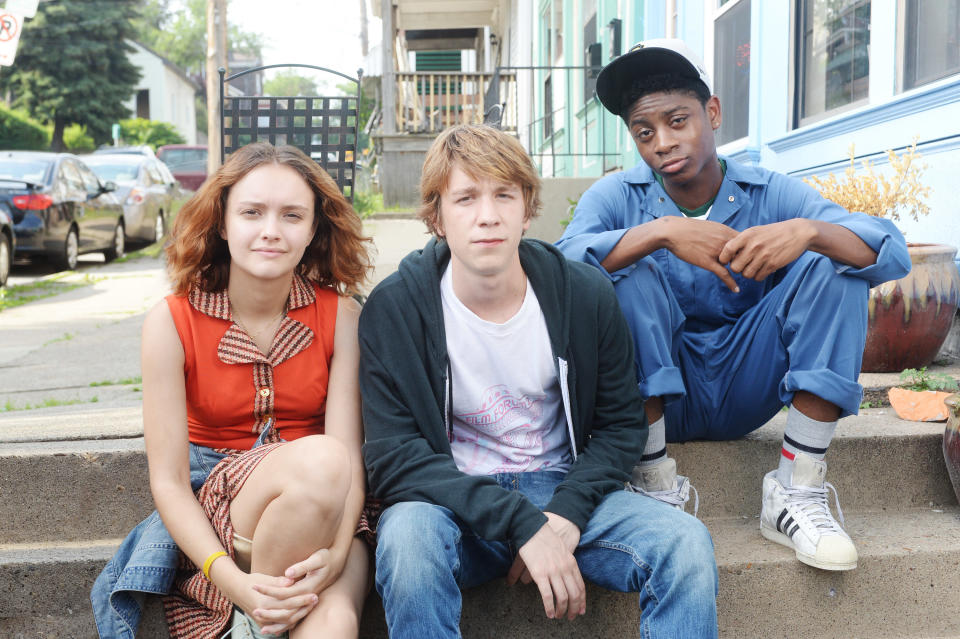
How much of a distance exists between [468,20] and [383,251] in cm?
1119

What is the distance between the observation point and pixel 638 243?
2.37 metres

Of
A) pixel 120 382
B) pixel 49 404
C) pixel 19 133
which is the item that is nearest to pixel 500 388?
pixel 49 404

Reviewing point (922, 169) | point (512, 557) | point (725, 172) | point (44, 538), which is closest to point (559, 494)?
point (512, 557)

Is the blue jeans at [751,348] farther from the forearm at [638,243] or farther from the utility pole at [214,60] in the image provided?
the utility pole at [214,60]

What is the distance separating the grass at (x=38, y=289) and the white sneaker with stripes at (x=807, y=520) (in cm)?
769

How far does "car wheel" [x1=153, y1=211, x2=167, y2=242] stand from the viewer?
14070mm

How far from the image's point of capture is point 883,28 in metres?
4.12

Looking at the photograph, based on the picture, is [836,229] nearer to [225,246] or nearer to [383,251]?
[225,246]

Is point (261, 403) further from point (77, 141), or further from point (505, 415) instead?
point (77, 141)

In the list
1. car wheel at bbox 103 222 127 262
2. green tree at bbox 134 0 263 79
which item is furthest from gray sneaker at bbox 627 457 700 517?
green tree at bbox 134 0 263 79

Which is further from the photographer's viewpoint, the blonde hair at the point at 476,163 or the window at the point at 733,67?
the window at the point at 733,67

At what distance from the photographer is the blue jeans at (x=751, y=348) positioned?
7.50 feet

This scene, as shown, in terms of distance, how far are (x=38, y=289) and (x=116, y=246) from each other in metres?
2.95

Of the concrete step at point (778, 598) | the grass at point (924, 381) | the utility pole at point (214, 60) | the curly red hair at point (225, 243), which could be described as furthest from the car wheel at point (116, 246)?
the grass at point (924, 381)
